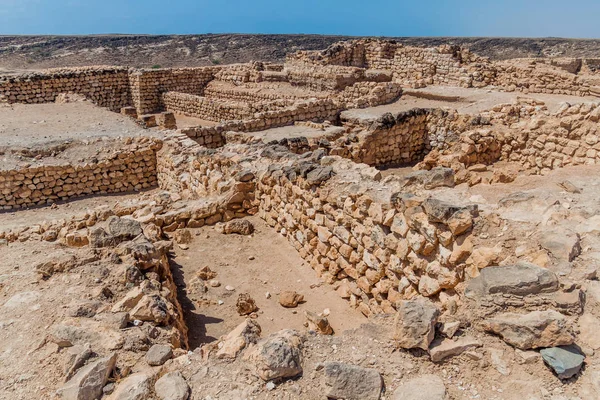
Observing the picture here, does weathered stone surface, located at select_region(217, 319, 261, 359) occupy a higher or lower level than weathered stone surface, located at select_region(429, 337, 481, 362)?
lower

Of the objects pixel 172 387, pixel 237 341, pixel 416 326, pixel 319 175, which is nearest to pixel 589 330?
pixel 416 326

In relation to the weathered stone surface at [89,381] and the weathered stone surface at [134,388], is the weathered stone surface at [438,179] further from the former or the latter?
the weathered stone surface at [89,381]

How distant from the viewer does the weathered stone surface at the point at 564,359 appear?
2523 mm

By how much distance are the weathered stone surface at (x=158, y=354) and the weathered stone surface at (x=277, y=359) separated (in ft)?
1.86

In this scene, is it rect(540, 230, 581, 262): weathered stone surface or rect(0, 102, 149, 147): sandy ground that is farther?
rect(0, 102, 149, 147): sandy ground

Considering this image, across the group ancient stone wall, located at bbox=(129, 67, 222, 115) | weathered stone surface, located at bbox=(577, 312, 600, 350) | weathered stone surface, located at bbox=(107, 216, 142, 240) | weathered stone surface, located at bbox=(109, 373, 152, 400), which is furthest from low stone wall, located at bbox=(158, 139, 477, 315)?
ancient stone wall, located at bbox=(129, 67, 222, 115)

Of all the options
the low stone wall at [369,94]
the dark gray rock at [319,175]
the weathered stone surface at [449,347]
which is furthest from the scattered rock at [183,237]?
the low stone wall at [369,94]

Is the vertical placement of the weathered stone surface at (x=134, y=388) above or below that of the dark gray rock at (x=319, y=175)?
below

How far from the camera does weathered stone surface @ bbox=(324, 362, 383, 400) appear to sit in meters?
2.60

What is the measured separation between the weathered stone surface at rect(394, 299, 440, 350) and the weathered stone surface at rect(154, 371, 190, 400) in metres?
1.31

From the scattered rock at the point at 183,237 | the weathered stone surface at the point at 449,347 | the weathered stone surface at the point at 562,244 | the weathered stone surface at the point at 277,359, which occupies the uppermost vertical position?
the weathered stone surface at the point at 562,244

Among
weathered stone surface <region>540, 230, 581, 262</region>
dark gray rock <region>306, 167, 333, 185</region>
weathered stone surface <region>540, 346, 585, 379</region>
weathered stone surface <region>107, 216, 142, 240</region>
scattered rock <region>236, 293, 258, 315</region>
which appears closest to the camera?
weathered stone surface <region>540, 346, 585, 379</region>

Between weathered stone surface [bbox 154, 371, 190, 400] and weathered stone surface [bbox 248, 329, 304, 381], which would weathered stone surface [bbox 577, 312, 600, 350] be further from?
weathered stone surface [bbox 154, 371, 190, 400]

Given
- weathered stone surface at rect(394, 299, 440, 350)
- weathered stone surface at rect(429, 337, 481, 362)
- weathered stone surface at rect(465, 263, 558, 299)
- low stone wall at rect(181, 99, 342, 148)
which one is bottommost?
low stone wall at rect(181, 99, 342, 148)
